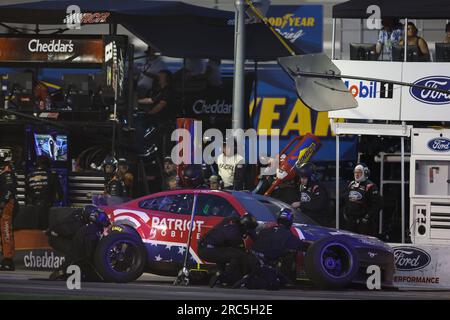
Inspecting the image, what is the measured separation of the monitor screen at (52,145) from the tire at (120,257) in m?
5.94

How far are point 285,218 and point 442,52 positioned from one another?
6398 mm

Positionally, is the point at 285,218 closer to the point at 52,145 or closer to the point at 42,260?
the point at 42,260

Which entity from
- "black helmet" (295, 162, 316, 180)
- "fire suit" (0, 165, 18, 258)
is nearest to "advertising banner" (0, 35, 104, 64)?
"fire suit" (0, 165, 18, 258)

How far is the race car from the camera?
15.7 m

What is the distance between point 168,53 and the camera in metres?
21.6

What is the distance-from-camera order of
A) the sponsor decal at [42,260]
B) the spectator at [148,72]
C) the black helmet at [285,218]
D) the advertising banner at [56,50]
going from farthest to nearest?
the spectator at [148,72] → the advertising banner at [56,50] → the sponsor decal at [42,260] → the black helmet at [285,218]

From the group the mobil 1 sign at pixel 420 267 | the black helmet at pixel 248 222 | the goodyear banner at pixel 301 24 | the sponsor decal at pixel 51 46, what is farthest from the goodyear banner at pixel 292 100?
the black helmet at pixel 248 222

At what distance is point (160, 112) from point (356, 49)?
4201 mm

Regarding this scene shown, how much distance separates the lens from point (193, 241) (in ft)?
53.0

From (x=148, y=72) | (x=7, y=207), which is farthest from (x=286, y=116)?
(x=7, y=207)

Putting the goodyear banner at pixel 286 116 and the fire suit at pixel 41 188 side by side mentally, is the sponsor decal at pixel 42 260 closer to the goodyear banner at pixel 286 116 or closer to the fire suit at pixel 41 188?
the fire suit at pixel 41 188

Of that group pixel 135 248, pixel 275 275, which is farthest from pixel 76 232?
pixel 275 275

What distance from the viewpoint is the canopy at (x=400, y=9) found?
2003cm

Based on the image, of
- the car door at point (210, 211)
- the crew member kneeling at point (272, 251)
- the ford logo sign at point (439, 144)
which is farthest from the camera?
the ford logo sign at point (439, 144)
